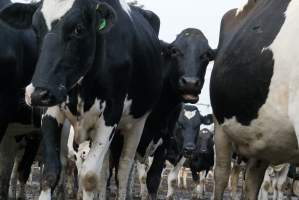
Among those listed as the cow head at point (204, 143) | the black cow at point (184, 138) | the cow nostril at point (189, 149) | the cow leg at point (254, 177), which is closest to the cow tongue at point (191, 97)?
the cow leg at point (254, 177)

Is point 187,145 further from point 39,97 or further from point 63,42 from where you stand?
point 39,97

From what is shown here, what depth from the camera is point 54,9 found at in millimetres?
6473

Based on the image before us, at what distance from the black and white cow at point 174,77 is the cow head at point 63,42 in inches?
114

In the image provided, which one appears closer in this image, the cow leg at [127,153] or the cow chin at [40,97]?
the cow chin at [40,97]

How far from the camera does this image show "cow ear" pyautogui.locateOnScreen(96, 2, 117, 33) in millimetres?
6723

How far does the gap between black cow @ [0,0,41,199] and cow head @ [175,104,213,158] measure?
7424mm

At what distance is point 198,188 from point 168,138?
12.0 metres

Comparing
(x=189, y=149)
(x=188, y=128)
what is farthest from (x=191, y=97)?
(x=188, y=128)

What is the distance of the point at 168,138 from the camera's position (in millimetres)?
11195

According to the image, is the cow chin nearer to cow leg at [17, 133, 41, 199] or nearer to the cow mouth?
the cow mouth

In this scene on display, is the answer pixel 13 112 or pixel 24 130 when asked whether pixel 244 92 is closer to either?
pixel 13 112

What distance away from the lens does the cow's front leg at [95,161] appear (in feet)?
22.7

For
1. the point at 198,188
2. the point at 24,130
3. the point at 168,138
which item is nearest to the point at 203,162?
the point at 198,188

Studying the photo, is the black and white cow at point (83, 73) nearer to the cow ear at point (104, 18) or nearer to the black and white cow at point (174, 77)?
the cow ear at point (104, 18)
